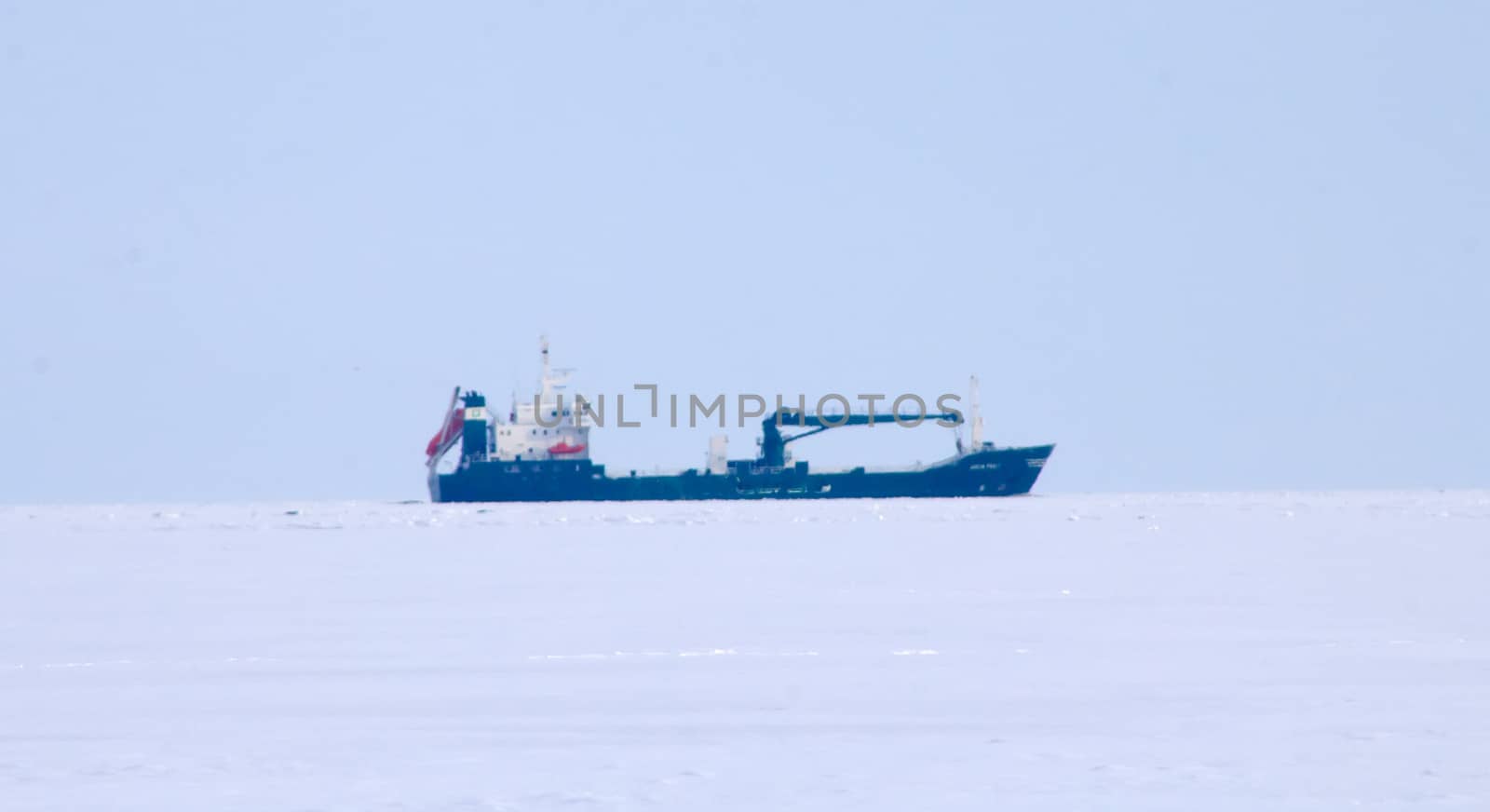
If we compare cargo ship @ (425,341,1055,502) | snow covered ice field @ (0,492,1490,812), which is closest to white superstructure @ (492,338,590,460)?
cargo ship @ (425,341,1055,502)

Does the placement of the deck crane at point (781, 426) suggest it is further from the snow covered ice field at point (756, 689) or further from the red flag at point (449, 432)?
the snow covered ice field at point (756, 689)

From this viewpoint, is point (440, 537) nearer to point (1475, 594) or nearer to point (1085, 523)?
point (1085, 523)

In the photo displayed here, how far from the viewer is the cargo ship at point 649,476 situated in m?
73.8

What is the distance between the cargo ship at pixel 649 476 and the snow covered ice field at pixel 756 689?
5093cm

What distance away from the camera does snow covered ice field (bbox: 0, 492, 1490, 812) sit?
22.9 ft

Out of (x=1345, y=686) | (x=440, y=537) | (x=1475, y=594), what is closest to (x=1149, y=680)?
(x=1345, y=686)

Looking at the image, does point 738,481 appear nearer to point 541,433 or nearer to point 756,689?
point 541,433

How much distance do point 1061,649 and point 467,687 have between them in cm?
436

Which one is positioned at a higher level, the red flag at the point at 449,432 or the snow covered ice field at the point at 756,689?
the red flag at the point at 449,432

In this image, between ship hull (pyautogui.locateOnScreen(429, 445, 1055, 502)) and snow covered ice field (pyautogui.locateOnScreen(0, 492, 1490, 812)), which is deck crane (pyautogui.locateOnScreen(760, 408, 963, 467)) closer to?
ship hull (pyautogui.locateOnScreen(429, 445, 1055, 502))

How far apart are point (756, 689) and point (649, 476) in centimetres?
6543

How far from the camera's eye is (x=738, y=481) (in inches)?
2975

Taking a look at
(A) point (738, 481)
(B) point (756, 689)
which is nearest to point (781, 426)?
(A) point (738, 481)

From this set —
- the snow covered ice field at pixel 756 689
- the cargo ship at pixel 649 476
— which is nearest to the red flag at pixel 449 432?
the cargo ship at pixel 649 476
